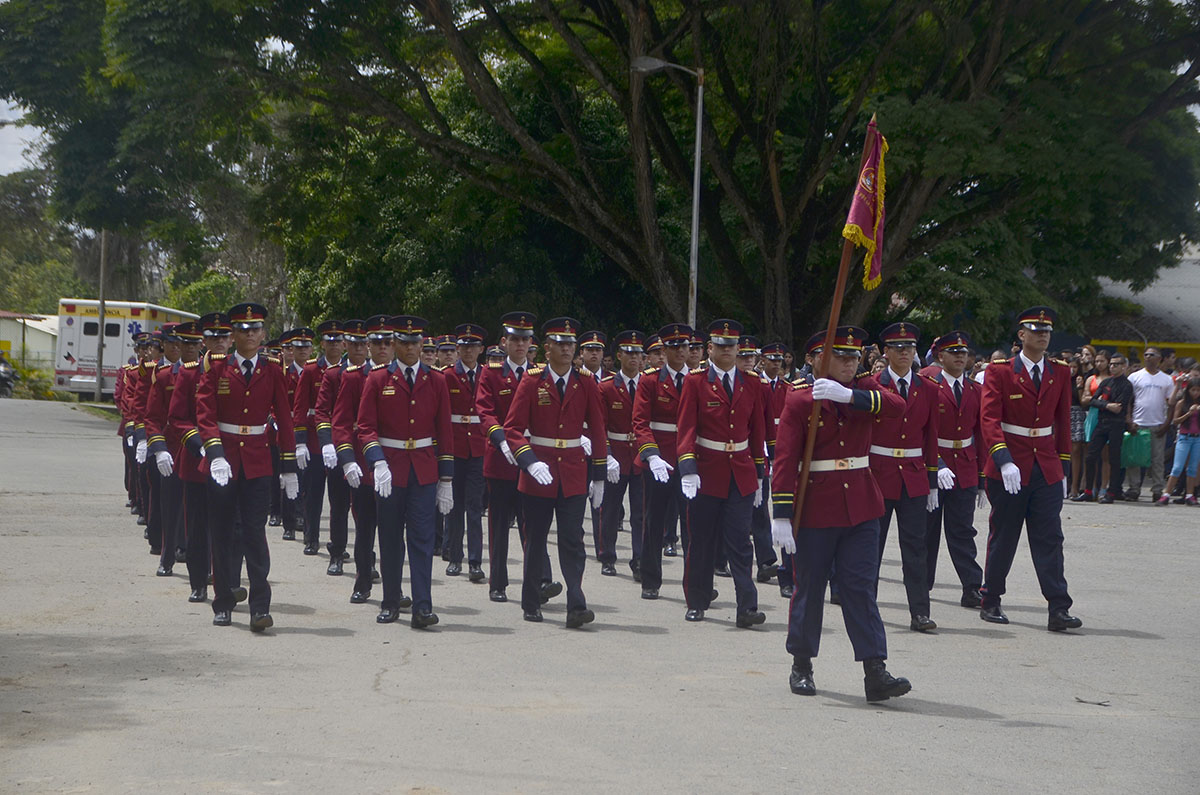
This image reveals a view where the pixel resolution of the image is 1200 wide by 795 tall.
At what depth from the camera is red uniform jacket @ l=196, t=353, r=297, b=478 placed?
965cm

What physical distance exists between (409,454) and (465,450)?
10.8 ft

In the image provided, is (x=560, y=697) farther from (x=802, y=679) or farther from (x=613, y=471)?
(x=613, y=471)

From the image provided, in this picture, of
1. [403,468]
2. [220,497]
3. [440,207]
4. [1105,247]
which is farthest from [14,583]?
[1105,247]

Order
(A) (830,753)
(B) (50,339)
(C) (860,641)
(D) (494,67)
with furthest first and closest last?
(B) (50,339), (D) (494,67), (C) (860,641), (A) (830,753)

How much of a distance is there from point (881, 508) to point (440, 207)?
2388cm

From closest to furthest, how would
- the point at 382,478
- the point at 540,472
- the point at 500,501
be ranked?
→ the point at 382,478 < the point at 540,472 < the point at 500,501

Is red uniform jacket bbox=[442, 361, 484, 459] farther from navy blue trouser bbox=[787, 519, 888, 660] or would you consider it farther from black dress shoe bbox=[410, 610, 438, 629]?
navy blue trouser bbox=[787, 519, 888, 660]

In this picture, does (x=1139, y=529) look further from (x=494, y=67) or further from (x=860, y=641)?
(x=494, y=67)

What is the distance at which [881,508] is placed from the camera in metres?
7.81

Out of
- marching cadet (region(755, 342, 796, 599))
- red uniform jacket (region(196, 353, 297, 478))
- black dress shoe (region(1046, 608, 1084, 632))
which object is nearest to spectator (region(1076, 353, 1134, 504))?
marching cadet (region(755, 342, 796, 599))

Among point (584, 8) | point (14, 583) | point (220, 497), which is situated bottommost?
point (14, 583)

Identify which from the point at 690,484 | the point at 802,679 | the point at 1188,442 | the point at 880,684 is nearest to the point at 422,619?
the point at 690,484

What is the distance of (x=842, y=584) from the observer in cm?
773

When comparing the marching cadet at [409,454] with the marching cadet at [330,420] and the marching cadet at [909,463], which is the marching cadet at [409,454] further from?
the marching cadet at [909,463]
